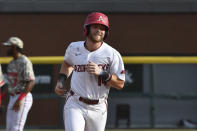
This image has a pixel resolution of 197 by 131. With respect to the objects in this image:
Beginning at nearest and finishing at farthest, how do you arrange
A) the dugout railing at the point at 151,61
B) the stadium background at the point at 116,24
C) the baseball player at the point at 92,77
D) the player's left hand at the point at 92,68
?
the player's left hand at the point at 92,68
the baseball player at the point at 92,77
the dugout railing at the point at 151,61
the stadium background at the point at 116,24

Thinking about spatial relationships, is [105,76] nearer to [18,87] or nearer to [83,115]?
[83,115]

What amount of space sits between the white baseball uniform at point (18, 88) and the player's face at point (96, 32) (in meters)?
2.13

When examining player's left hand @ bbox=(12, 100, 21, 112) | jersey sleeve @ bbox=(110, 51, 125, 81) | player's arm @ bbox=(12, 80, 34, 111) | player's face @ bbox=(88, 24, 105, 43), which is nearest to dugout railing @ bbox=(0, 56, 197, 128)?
player's arm @ bbox=(12, 80, 34, 111)

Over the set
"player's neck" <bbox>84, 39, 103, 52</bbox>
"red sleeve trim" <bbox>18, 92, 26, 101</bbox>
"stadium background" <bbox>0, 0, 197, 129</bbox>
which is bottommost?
"red sleeve trim" <bbox>18, 92, 26, 101</bbox>

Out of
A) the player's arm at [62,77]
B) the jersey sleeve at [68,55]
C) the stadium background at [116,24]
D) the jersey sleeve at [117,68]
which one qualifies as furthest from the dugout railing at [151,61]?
the jersey sleeve at [117,68]

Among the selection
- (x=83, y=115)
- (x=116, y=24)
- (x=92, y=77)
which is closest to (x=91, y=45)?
(x=92, y=77)

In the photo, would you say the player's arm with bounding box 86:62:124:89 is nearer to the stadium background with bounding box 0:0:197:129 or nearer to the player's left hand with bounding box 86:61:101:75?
the player's left hand with bounding box 86:61:101:75

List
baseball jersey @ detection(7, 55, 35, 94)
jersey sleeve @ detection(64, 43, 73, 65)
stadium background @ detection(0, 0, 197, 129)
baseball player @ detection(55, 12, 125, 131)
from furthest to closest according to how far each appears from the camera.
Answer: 1. stadium background @ detection(0, 0, 197, 129)
2. baseball jersey @ detection(7, 55, 35, 94)
3. jersey sleeve @ detection(64, 43, 73, 65)
4. baseball player @ detection(55, 12, 125, 131)

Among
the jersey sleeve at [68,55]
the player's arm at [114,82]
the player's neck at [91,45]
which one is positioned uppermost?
the player's neck at [91,45]

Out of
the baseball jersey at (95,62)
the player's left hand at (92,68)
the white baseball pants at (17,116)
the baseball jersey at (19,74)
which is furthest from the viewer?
the baseball jersey at (19,74)

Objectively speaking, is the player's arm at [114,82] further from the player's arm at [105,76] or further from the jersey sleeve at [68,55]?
the jersey sleeve at [68,55]

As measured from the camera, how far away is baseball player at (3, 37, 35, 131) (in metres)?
6.97

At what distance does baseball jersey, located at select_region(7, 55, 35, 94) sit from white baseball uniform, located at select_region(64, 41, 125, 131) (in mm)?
1862

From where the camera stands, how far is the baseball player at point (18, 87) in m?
6.97
